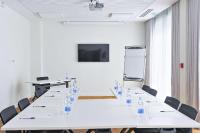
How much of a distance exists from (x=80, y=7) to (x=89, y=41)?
8.86ft

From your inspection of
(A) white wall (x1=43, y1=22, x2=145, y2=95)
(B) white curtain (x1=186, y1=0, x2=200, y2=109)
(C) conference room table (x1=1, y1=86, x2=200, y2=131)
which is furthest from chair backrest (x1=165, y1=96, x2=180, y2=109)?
(A) white wall (x1=43, y1=22, x2=145, y2=95)

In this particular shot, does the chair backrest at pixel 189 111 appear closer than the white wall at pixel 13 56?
Yes

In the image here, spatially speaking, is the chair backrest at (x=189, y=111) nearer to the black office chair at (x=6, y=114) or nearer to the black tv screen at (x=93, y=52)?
the black office chair at (x=6, y=114)

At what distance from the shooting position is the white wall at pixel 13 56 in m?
5.92

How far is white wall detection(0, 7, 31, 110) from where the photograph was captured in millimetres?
5922

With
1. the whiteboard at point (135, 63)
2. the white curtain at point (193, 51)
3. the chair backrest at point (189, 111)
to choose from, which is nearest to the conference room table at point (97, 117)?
the chair backrest at point (189, 111)

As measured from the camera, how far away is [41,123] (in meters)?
2.61

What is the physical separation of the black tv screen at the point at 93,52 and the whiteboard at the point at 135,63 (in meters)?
1.16

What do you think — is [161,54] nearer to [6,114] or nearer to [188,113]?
[188,113]

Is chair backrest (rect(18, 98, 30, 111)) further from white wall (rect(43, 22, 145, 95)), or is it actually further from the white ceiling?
white wall (rect(43, 22, 145, 95))

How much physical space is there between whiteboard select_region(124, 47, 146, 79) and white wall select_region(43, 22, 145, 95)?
101 cm

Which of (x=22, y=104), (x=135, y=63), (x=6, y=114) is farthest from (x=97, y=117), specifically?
(x=135, y=63)

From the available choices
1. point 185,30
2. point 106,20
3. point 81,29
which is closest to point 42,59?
point 81,29

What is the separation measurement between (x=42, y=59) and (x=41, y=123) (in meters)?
6.31
